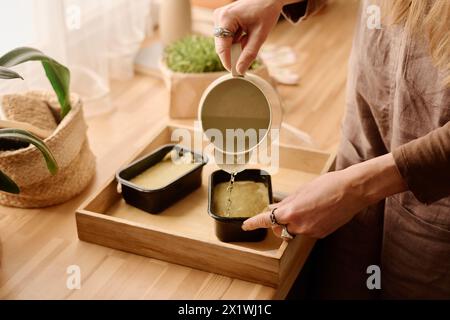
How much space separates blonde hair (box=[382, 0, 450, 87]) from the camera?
3.31ft

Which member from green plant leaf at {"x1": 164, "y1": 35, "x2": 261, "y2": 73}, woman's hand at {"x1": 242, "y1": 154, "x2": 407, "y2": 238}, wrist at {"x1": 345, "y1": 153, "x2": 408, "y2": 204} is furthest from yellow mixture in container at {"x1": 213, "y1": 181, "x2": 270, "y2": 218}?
green plant leaf at {"x1": 164, "y1": 35, "x2": 261, "y2": 73}

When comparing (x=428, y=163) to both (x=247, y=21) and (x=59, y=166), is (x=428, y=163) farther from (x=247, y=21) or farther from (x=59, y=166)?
(x=59, y=166)

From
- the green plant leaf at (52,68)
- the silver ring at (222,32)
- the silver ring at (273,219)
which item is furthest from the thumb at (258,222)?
the green plant leaf at (52,68)

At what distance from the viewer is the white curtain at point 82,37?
150cm

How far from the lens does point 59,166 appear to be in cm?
123

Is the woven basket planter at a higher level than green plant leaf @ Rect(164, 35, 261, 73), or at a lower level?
lower

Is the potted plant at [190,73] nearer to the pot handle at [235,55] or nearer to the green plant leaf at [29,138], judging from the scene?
the pot handle at [235,55]

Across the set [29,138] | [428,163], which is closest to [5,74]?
[29,138]

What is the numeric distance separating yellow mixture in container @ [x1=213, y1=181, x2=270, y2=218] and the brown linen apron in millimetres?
243

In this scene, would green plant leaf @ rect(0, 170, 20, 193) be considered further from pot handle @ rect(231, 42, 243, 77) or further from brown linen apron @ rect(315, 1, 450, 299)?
brown linen apron @ rect(315, 1, 450, 299)

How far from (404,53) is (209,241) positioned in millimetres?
480

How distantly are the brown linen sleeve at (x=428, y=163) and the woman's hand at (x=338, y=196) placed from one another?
2 cm

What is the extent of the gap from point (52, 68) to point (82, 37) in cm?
54
